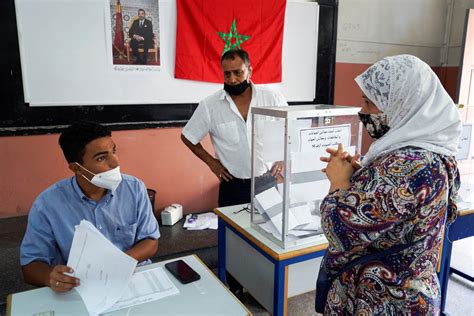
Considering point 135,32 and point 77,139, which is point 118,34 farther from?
point 77,139

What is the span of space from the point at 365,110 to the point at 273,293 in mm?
808

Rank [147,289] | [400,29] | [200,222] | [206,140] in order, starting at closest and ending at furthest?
[147,289]
[200,222]
[206,140]
[400,29]

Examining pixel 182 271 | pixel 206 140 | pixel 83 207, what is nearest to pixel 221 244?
pixel 182 271

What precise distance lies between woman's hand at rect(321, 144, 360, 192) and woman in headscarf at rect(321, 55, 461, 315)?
0.11ft

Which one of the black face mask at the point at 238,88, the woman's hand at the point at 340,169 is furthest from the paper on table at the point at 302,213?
the black face mask at the point at 238,88

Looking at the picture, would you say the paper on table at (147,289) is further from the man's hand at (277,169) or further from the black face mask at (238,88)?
the black face mask at (238,88)

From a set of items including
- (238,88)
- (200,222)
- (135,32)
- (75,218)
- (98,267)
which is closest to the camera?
(98,267)

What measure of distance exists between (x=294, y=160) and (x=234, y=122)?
0.94 m

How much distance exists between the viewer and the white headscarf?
1000mm

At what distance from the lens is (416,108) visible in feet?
3.33

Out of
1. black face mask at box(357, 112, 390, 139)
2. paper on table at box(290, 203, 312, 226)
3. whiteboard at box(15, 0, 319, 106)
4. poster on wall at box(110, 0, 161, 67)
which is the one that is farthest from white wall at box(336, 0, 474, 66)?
black face mask at box(357, 112, 390, 139)

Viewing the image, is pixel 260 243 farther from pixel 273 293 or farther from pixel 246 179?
pixel 246 179

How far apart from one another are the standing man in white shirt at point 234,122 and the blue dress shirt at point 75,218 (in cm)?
81

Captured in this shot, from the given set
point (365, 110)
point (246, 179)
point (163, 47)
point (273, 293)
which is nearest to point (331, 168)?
point (365, 110)
